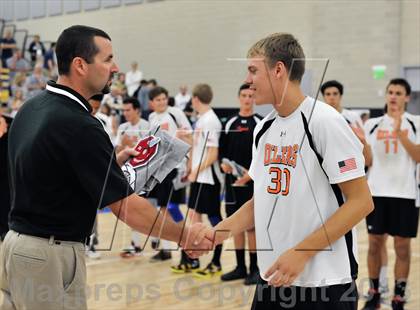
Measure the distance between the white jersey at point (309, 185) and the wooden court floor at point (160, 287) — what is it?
210cm

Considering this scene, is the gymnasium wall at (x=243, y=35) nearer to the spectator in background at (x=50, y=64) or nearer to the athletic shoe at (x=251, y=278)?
the spectator in background at (x=50, y=64)

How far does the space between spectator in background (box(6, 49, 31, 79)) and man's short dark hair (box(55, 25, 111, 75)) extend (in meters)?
15.5

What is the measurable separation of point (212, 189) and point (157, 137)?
3.64 metres

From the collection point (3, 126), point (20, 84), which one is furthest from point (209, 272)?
point (20, 84)

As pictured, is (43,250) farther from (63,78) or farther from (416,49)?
(416,49)

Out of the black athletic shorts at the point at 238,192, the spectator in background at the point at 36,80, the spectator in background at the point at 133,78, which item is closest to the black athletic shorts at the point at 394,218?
the black athletic shorts at the point at 238,192

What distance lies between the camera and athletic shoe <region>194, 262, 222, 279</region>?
6.47 m

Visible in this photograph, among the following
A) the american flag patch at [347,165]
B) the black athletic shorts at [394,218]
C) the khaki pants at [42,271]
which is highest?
the american flag patch at [347,165]

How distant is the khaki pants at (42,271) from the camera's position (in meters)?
2.43

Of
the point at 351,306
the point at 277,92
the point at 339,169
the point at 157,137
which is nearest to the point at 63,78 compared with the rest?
the point at 157,137

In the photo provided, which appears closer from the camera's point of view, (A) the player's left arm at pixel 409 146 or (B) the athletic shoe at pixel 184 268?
(A) the player's left arm at pixel 409 146

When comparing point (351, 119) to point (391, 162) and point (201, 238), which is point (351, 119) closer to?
point (391, 162)

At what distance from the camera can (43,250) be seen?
2424mm

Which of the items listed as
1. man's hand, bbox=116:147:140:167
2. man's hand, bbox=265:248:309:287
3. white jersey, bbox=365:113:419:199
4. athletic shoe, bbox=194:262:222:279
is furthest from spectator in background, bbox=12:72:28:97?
man's hand, bbox=265:248:309:287
